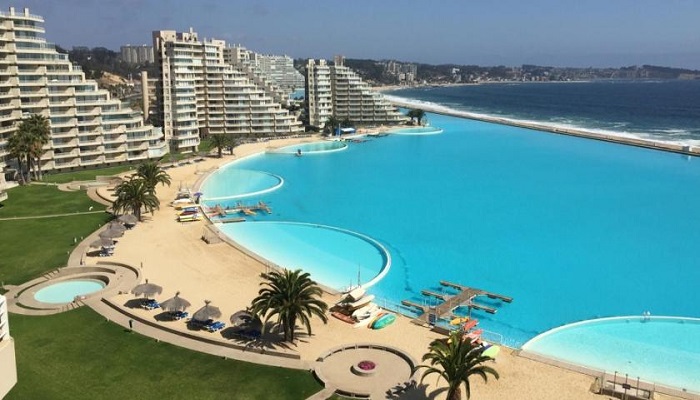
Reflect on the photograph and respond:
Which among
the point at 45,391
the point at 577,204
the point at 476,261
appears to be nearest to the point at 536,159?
the point at 577,204

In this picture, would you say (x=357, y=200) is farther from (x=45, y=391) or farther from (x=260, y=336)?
(x=45, y=391)

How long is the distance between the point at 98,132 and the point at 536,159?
62.6 meters

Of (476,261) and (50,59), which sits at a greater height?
(50,59)

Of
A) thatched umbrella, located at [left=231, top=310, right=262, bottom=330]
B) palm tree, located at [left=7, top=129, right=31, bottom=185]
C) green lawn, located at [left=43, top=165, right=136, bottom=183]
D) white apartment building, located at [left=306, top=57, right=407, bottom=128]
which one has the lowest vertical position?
thatched umbrella, located at [left=231, top=310, right=262, bottom=330]

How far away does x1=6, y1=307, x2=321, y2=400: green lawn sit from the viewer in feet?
77.8

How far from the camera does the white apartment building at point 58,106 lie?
63.9 m

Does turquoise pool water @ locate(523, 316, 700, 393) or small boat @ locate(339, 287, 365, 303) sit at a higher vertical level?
small boat @ locate(339, 287, 365, 303)

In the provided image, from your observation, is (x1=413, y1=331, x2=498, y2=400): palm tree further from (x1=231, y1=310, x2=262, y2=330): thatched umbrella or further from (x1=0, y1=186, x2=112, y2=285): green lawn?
(x1=0, y1=186, x2=112, y2=285): green lawn

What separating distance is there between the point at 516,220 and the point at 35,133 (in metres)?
50.9

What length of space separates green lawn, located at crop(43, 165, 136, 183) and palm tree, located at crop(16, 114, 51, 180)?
2.26 meters

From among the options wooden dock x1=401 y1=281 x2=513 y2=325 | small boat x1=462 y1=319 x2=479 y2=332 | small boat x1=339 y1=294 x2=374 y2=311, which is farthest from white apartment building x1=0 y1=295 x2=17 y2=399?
small boat x1=462 y1=319 x2=479 y2=332

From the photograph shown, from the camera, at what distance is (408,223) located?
5197 cm

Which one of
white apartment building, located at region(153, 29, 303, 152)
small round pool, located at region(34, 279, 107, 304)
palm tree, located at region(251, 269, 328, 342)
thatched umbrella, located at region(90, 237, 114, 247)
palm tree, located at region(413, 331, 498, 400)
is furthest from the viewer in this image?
white apartment building, located at region(153, 29, 303, 152)

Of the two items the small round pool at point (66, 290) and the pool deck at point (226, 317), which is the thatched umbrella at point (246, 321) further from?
the small round pool at point (66, 290)
